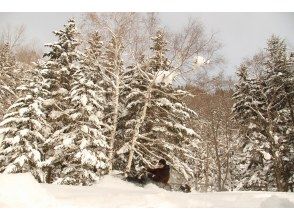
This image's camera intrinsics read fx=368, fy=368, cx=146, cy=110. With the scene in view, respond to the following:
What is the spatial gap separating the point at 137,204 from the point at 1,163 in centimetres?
1125

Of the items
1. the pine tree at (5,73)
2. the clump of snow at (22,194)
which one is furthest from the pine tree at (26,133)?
the clump of snow at (22,194)

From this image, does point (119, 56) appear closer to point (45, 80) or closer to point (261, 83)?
point (45, 80)

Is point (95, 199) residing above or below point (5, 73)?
below

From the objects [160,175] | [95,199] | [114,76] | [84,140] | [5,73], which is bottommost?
[95,199]

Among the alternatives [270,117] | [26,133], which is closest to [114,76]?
[26,133]

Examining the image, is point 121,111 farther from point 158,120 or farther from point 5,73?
point 5,73

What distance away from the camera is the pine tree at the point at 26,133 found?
627 inches

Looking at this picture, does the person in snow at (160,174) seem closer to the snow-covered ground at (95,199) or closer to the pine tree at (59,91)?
the pine tree at (59,91)

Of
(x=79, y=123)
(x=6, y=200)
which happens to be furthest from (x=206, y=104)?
(x=6, y=200)

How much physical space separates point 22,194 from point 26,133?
954 cm

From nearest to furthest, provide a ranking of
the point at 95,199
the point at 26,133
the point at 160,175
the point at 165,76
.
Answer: the point at 95,199, the point at 160,175, the point at 26,133, the point at 165,76

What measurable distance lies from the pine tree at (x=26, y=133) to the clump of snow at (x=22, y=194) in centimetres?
860

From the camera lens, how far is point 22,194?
7.04m

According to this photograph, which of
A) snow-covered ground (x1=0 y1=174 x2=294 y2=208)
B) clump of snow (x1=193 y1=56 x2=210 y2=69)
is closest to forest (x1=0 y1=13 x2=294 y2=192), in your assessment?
clump of snow (x1=193 y1=56 x2=210 y2=69)
